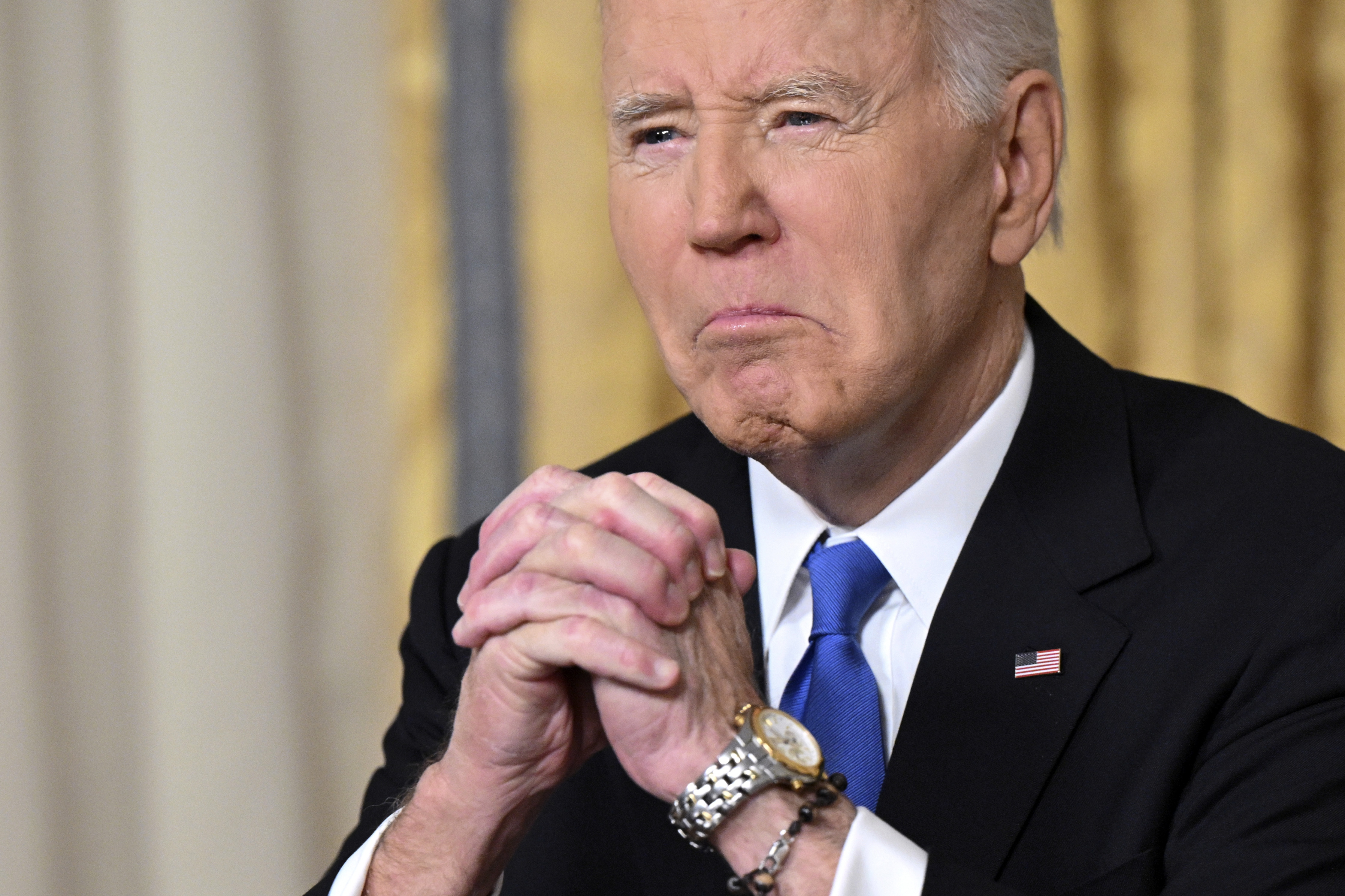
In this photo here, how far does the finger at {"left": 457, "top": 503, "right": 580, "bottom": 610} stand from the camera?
1220 mm

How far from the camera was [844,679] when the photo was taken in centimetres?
147

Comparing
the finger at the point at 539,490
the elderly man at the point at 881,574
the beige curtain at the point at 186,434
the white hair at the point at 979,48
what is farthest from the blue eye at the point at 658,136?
the beige curtain at the point at 186,434

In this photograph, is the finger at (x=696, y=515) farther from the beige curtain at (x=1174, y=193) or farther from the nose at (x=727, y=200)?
the beige curtain at (x=1174, y=193)

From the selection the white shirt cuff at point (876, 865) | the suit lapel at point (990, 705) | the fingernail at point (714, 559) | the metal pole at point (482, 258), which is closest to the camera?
the white shirt cuff at point (876, 865)

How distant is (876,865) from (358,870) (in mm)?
521

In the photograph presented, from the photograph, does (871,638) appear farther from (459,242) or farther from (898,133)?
(459,242)

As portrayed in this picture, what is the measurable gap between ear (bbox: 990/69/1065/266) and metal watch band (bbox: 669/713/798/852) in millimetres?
619

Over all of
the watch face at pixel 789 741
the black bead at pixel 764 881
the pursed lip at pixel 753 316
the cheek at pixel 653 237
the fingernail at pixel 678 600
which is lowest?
the black bead at pixel 764 881

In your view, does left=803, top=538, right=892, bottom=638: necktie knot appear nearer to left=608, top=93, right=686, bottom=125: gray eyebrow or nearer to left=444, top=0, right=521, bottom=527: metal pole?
left=608, top=93, right=686, bottom=125: gray eyebrow

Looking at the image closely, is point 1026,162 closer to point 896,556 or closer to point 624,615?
point 896,556

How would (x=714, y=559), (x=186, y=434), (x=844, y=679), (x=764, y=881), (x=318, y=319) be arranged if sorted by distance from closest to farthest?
(x=764, y=881) → (x=714, y=559) → (x=844, y=679) → (x=186, y=434) → (x=318, y=319)

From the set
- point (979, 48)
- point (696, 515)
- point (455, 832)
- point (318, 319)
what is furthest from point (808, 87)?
point (318, 319)

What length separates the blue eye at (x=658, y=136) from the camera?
1.45m

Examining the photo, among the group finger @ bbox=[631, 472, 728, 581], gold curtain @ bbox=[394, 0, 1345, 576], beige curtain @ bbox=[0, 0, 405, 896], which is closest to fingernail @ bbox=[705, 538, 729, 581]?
finger @ bbox=[631, 472, 728, 581]
